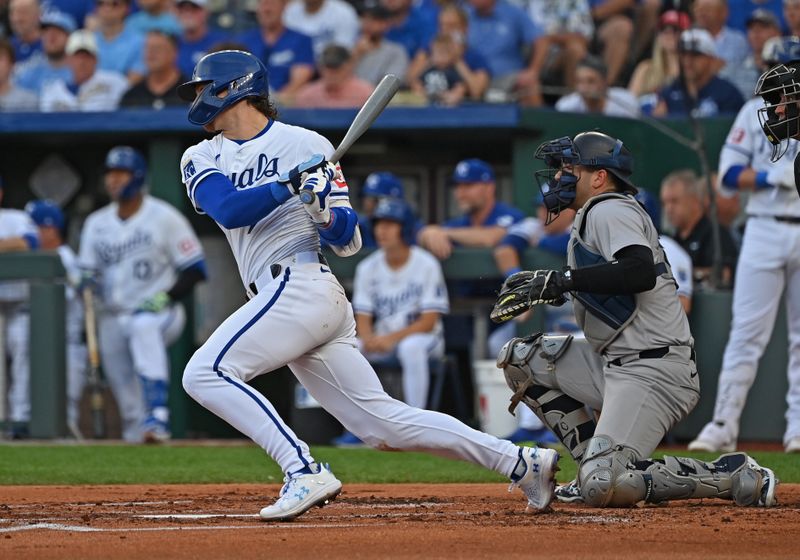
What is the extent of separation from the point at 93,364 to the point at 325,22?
11.9 feet

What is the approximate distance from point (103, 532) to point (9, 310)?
573 cm

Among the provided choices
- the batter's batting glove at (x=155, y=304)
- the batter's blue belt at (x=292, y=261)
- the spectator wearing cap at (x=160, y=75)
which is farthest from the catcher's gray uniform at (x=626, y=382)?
the spectator wearing cap at (x=160, y=75)

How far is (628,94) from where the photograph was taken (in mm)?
10906

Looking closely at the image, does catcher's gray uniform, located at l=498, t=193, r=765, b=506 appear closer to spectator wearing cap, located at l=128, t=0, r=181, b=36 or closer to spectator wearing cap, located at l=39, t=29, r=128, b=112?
spectator wearing cap, located at l=39, t=29, r=128, b=112

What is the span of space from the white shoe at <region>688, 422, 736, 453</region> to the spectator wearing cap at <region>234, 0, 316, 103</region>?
4.83 meters

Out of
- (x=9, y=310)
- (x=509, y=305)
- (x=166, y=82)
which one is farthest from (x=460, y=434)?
(x=166, y=82)

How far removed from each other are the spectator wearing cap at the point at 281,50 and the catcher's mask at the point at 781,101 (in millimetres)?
6440

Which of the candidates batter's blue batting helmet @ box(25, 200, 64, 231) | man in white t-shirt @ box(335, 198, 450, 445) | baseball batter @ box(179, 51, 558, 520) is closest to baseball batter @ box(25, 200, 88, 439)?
batter's blue batting helmet @ box(25, 200, 64, 231)

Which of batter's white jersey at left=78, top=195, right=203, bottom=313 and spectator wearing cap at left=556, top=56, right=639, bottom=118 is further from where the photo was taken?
spectator wearing cap at left=556, top=56, right=639, bottom=118

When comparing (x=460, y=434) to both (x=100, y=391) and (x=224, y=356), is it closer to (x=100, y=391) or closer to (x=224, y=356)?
(x=224, y=356)

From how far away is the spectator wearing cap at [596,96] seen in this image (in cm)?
1054

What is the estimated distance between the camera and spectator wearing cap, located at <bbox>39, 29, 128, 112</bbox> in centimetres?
1165

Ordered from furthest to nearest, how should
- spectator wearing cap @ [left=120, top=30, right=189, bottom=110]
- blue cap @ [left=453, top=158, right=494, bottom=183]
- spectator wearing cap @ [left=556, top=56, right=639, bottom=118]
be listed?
spectator wearing cap @ [left=120, top=30, right=189, bottom=110]
spectator wearing cap @ [left=556, top=56, right=639, bottom=118]
blue cap @ [left=453, top=158, right=494, bottom=183]

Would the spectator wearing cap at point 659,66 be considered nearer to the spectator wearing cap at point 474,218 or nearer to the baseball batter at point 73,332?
the spectator wearing cap at point 474,218
